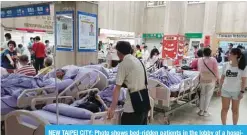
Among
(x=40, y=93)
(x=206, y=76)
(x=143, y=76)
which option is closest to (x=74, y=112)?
(x=143, y=76)

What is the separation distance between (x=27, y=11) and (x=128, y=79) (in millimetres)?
6025

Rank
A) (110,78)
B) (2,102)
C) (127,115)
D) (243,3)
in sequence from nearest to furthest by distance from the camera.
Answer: (127,115) < (2,102) < (110,78) < (243,3)

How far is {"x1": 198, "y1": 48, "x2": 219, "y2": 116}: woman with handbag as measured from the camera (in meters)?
4.27

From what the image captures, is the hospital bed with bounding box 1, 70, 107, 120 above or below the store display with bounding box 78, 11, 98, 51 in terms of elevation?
below

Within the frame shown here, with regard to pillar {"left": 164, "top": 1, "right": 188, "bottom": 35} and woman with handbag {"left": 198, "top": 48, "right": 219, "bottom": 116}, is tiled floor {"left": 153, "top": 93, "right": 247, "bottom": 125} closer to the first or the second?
woman with handbag {"left": 198, "top": 48, "right": 219, "bottom": 116}

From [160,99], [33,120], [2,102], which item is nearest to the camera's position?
[33,120]

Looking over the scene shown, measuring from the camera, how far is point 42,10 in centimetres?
650

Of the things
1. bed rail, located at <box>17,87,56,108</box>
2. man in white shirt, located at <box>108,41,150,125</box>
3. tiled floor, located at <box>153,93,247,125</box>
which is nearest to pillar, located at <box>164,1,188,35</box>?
tiled floor, located at <box>153,93,247,125</box>

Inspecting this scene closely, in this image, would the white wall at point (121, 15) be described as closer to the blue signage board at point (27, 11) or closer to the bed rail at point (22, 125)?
the blue signage board at point (27, 11)

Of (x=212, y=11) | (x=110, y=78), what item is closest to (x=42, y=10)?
(x=110, y=78)

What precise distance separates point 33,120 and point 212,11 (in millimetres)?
13554

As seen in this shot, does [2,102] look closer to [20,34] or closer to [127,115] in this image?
[127,115]

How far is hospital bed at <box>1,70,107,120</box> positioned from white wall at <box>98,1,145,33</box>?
1029 centimetres

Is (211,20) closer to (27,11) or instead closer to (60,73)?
(27,11)
